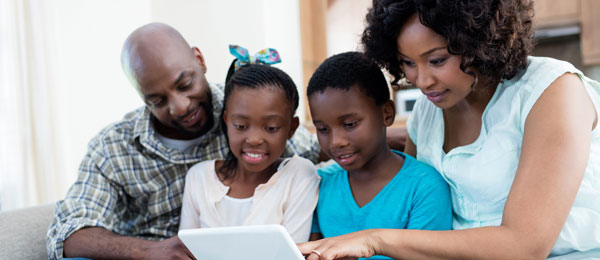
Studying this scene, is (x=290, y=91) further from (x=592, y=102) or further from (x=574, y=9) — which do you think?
(x=574, y=9)

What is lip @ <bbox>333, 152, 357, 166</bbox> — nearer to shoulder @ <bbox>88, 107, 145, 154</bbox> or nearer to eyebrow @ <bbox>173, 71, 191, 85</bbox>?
eyebrow @ <bbox>173, 71, 191, 85</bbox>

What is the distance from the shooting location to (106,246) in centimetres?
146

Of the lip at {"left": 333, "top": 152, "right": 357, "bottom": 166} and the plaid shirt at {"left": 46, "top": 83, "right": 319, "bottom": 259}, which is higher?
the lip at {"left": 333, "top": 152, "right": 357, "bottom": 166}

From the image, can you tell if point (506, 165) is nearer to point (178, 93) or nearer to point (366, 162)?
point (366, 162)

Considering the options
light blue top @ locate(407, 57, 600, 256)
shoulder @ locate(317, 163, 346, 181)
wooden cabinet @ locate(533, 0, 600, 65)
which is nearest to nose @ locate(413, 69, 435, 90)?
light blue top @ locate(407, 57, 600, 256)

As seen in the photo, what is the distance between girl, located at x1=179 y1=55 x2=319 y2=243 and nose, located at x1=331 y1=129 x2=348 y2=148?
184 mm

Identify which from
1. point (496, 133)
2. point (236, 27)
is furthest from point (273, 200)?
point (236, 27)

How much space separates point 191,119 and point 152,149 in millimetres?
166

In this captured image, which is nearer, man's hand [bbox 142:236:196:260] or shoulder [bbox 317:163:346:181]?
man's hand [bbox 142:236:196:260]

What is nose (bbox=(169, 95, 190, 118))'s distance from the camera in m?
1.57

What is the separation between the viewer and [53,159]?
3275 mm

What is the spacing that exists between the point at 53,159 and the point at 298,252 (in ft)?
9.42

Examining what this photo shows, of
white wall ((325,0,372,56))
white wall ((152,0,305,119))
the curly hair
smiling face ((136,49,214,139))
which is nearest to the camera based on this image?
the curly hair

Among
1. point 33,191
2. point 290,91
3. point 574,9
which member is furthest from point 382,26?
point 33,191
